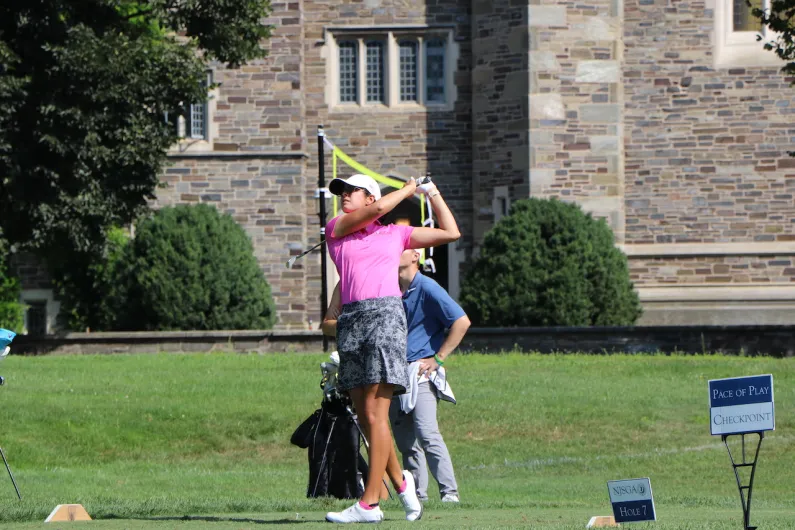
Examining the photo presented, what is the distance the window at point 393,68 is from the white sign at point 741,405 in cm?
1865

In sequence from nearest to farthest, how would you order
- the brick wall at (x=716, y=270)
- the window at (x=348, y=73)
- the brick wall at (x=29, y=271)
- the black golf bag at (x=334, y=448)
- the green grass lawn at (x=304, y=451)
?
1. the black golf bag at (x=334, y=448)
2. the green grass lawn at (x=304, y=451)
3. the brick wall at (x=716, y=270)
4. the window at (x=348, y=73)
5. the brick wall at (x=29, y=271)

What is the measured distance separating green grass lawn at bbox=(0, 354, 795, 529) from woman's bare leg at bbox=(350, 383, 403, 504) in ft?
4.33

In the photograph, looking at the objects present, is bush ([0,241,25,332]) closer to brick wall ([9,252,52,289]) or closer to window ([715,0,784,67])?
brick wall ([9,252,52,289])

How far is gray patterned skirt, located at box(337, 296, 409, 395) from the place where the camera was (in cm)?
698

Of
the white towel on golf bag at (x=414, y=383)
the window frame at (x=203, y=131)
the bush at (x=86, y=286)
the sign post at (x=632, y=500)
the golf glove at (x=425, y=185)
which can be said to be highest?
the window frame at (x=203, y=131)

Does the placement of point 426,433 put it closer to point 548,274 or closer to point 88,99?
point 88,99

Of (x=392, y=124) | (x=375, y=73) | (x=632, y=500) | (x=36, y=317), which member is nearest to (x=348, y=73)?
(x=375, y=73)

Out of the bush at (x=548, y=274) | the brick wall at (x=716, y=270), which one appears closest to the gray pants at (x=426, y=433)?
the bush at (x=548, y=274)

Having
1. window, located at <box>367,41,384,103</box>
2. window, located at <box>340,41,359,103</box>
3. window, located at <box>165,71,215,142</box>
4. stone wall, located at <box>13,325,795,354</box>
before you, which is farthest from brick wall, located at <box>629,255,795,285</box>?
window, located at <box>165,71,215,142</box>

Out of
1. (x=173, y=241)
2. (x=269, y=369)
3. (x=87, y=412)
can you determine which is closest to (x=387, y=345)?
(x=87, y=412)

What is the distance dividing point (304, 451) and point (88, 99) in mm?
7285

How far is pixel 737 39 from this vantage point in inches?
935

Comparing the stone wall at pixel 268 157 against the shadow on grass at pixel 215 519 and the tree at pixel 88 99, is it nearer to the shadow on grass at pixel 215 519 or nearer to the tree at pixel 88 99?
the tree at pixel 88 99

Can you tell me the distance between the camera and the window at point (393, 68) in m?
24.7
